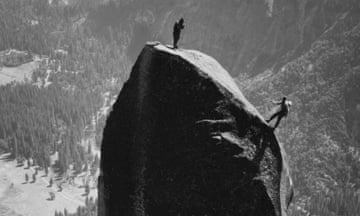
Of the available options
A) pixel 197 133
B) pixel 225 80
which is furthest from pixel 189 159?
pixel 225 80

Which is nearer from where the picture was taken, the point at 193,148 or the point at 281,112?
the point at 193,148

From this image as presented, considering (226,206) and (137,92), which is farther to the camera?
(137,92)

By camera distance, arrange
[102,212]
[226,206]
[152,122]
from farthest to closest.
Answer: [102,212] < [152,122] < [226,206]

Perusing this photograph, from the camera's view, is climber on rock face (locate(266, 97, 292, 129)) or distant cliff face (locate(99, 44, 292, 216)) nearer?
distant cliff face (locate(99, 44, 292, 216))

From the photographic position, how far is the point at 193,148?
32.4 metres

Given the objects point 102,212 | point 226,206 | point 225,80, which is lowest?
point 102,212

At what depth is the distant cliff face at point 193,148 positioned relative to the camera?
3178 centimetres

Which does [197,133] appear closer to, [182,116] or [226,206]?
[182,116]

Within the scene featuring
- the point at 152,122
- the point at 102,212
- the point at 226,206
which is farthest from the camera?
the point at 102,212

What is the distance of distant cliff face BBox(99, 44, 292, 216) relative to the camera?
31.8m

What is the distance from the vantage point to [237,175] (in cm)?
3170

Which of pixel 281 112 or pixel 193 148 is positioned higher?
pixel 281 112

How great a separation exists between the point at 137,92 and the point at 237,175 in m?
8.99

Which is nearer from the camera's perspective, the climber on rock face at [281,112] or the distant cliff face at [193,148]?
the distant cliff face at [193,148]
